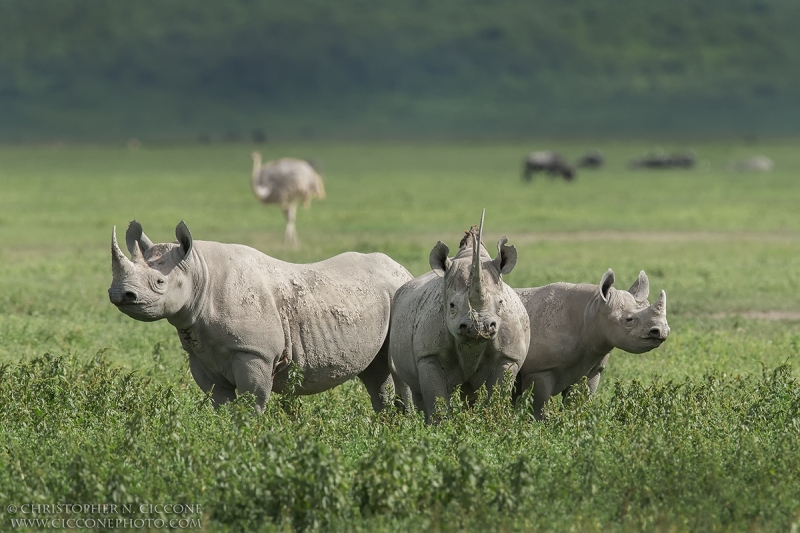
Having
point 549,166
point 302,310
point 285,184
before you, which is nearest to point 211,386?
point 302,310

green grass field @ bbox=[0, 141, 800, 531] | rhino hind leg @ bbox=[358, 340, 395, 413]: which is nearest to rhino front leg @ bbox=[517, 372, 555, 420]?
green grass field @ bbox=[0, 141, 800, 531]

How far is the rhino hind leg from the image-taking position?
10.3 metres

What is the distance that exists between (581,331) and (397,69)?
135m

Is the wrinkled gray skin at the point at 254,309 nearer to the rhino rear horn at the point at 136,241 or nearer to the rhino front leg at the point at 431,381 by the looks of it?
the rhino rear horn at the point at 136,241

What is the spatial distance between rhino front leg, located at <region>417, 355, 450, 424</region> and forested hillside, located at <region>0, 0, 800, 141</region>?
330ft

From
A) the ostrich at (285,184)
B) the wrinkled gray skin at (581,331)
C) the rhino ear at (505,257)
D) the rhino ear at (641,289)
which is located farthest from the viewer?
the ostrich at (285,184)

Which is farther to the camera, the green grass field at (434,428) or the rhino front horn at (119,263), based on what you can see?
the rhino front horn at (119,263)

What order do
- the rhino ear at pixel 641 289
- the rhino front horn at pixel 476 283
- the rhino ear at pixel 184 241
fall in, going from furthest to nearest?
the rhino ear at pixel 641 289 < the rhino ear at pixel 184 241 < the rhino front horn at pixel 476 283

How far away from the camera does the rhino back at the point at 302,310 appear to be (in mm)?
9195

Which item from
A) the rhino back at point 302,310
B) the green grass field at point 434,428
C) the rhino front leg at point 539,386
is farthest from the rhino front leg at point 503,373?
the rhino back at point 302,310

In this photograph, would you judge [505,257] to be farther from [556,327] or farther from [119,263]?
[119,263]

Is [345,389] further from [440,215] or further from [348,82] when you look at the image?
[348,82]

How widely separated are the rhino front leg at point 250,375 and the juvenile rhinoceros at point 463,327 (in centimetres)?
101

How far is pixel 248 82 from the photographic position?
465 ft
